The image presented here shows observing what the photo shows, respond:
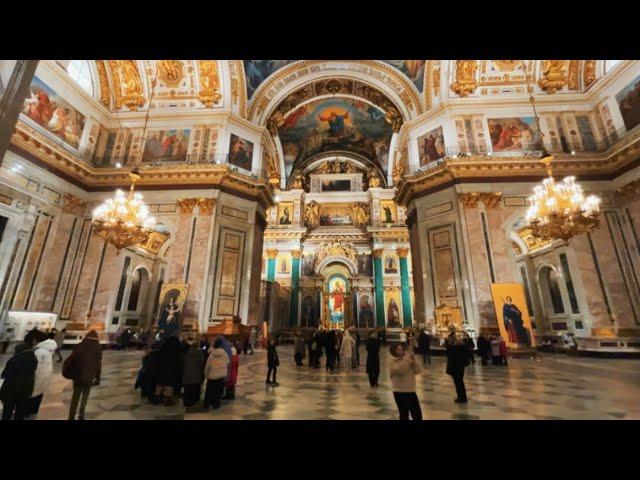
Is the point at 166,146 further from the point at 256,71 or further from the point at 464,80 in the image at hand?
the point at 464,80

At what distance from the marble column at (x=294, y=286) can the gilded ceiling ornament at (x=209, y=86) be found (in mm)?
11756

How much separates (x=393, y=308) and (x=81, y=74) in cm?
2015

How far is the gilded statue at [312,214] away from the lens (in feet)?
76.3

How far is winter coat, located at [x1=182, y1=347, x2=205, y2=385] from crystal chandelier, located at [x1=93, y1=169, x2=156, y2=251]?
6374 mm

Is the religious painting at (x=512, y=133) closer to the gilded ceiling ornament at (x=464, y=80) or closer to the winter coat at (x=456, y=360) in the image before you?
the gilded ceiling ornament at (x=464, y=80)

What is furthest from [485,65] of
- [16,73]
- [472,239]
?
[16,73]

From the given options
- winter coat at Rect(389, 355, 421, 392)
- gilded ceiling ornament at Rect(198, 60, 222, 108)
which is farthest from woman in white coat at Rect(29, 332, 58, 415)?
gilded ceiling ornament at Rect(198, 60, 222, 108)

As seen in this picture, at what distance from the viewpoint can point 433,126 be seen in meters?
13.2

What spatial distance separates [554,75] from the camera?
1230cm

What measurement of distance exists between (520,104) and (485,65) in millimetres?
2155

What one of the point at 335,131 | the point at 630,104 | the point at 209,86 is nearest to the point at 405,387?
the point at 630,104

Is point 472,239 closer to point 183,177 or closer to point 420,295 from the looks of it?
point 420,295

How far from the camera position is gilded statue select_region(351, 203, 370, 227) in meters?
23.2

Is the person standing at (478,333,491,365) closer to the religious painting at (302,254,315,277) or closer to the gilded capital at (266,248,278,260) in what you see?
the religious painting at (302,254,315,277)
